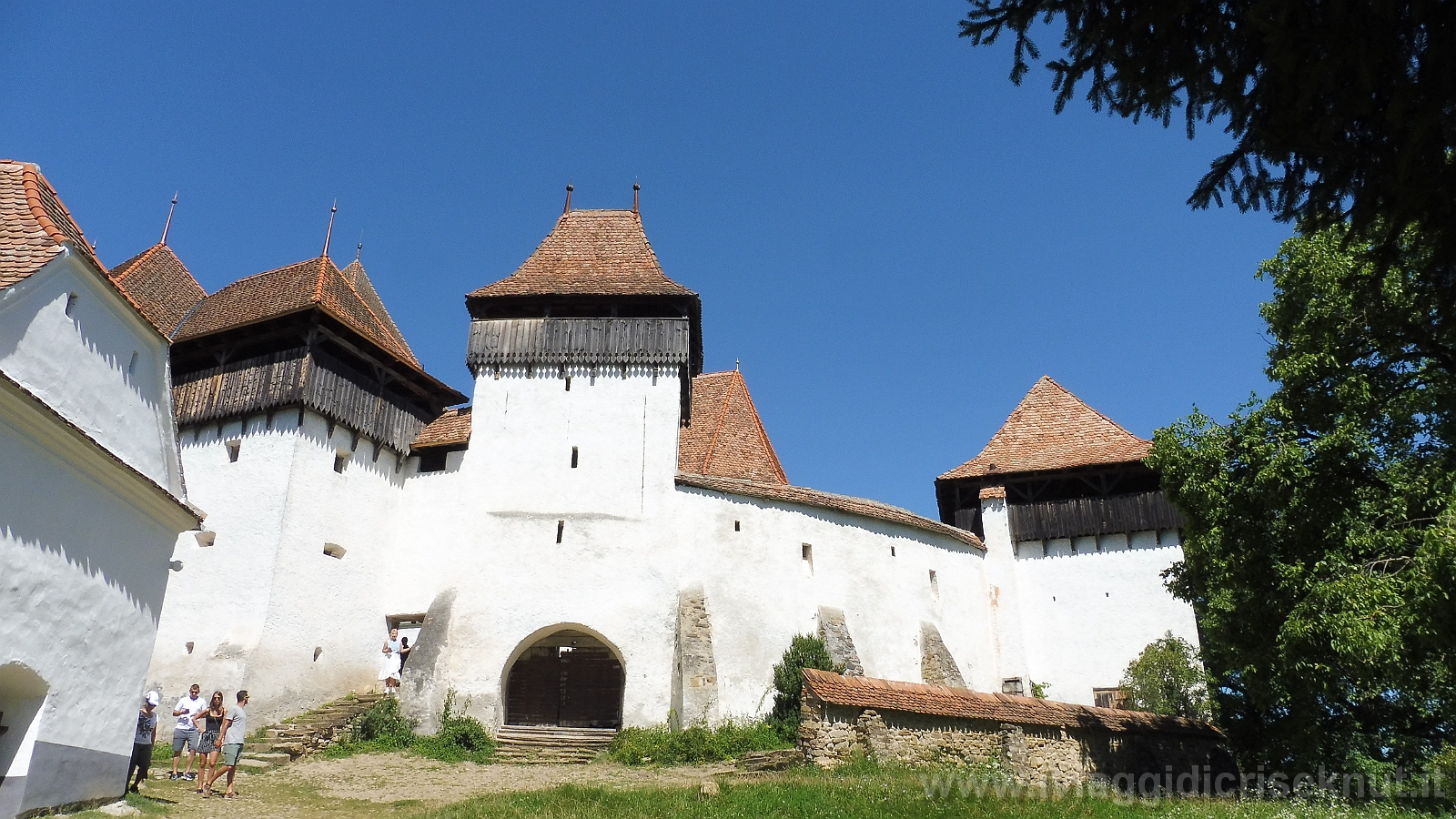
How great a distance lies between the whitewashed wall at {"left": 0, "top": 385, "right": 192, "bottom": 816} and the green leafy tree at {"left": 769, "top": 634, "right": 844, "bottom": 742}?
9269 millimetres

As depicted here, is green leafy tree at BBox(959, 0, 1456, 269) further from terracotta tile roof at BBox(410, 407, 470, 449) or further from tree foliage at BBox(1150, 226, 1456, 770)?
terracotta tile roof at BBox(410, 407, 470, 449)

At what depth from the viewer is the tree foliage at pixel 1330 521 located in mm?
8562

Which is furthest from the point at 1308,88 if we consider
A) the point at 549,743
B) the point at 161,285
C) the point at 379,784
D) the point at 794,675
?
the point at 161,285

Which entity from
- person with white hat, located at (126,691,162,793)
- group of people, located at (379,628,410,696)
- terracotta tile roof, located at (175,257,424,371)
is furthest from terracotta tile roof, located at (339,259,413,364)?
person with white hat, located at (126,691,162,793)

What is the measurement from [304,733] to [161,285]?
11132 millimetres

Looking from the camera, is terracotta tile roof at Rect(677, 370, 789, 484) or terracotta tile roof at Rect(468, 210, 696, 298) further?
terracotta tile roof at Rect(677, 370, 789, 484)

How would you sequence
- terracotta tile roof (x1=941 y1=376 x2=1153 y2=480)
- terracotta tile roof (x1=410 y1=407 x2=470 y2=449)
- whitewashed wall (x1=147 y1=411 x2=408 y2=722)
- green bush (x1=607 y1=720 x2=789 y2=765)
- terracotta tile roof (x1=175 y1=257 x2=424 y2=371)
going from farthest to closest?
terracotta tile roof (x1=941 y1=376 x2=1153 y2=480)
terracotta tile roof (x1=410 y1=407 x2=470 y2=449)
terracotta tile roof (x1=175 y1=257 x2=424 y2=371)
whitewashed wall (x1=147 y1=411 x2=408 y2=722)
green bush (x1=607 y1=720 x2=789 y2=765)

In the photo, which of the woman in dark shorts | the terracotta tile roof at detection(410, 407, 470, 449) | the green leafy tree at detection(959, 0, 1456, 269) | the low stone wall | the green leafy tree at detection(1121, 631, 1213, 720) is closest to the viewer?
the green leafy tree at detection(959, 0, 1456, 269)

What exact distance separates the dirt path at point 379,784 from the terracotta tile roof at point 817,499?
5539 mm

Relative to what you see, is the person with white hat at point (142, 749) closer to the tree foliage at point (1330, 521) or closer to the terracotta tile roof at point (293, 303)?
the terracotta tile roof at point (293, 303)

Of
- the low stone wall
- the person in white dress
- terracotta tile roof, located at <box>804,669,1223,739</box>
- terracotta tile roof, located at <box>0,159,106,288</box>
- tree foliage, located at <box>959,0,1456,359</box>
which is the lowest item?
the low stone wall

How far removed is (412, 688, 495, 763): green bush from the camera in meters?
14.7

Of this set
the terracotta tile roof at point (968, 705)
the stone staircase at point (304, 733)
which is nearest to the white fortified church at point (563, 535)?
the stone staircase at point (304, 733)

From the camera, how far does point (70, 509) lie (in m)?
8.23
